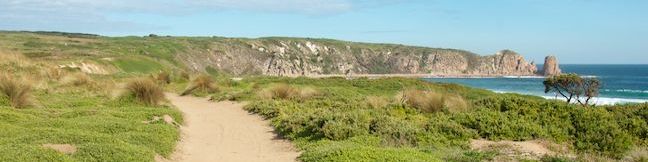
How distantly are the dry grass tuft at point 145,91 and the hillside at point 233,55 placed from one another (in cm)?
2450

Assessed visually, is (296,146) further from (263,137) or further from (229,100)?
(229,100)

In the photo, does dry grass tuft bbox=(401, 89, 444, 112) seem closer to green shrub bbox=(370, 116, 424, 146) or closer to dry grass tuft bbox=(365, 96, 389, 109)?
dry grass tuft bbox=(365, 96, 389, 109)

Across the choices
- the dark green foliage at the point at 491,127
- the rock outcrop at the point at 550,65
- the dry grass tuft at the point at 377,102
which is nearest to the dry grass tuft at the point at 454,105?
the dark green foliage at the point at 491,127

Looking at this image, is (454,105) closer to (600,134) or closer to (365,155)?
(600,134)

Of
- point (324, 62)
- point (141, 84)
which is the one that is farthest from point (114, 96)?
point (324, 62)

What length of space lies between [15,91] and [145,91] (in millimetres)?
4676

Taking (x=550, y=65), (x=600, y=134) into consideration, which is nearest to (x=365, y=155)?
(x=600, y=134)

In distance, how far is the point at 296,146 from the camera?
1435 cm

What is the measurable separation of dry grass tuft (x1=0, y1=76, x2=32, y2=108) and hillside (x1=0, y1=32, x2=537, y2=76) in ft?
89.8

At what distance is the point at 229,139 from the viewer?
15656 millimetres

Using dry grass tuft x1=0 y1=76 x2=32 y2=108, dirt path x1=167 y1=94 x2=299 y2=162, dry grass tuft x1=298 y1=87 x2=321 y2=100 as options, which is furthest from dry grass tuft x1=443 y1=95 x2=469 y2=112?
dry grass tuft x1=0 y1=76 x2=32 y2=108

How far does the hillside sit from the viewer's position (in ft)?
237

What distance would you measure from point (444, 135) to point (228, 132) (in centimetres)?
570

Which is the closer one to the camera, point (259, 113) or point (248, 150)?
point (248, 150)
